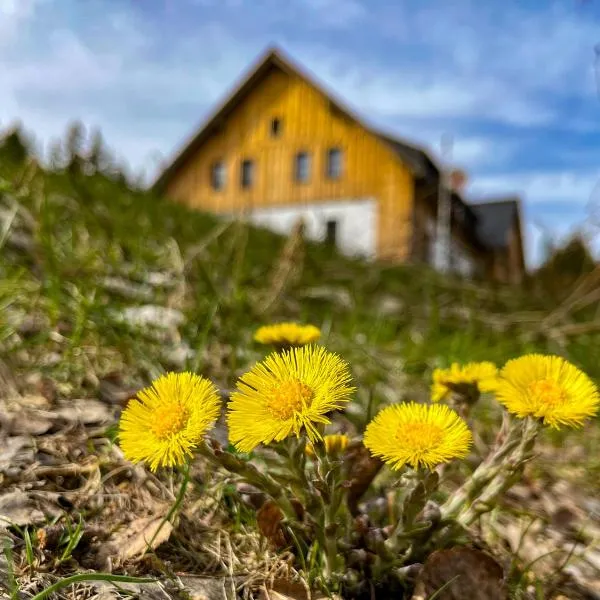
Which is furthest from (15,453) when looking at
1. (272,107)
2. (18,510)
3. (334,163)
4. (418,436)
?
(272,107)

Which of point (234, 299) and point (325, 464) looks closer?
point (325, 464)

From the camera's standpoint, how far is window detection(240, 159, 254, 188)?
20.3 m

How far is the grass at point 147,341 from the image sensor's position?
3.05 feet

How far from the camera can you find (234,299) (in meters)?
2.13

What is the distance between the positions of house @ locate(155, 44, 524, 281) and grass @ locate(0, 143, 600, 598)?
13803mm

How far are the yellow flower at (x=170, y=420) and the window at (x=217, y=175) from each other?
20.6 meters

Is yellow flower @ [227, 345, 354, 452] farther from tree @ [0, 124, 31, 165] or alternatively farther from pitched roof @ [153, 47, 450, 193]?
pitched roof @ [153, 47, 450, 193]

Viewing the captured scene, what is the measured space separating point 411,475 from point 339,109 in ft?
62.0

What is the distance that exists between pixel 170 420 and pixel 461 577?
47cm

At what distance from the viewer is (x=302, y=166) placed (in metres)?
19.7

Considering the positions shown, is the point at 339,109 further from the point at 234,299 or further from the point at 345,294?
the point at 234,299

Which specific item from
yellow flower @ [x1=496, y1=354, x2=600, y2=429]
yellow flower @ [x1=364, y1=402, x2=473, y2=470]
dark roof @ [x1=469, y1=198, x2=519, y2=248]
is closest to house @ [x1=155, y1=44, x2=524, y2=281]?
dark roof @ [x1=469, y1=198, x2=519, y2=248]

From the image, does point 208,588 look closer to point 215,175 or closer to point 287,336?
point 287,336

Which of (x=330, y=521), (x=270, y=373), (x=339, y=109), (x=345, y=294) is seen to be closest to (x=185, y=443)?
(x=270, y=373)
